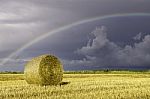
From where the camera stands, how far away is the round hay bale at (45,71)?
68.4 ft

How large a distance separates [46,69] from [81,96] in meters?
7.94

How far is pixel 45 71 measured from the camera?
2116 centimetres

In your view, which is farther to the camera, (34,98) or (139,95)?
(139,95)

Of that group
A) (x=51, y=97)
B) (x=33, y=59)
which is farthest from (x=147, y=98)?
(x=33, y=59)

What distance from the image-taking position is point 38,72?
20.9 m

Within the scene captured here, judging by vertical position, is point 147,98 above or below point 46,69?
below

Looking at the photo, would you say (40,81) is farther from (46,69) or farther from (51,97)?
(51,97)

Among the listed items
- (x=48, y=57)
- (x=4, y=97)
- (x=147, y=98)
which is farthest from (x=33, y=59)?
(x=147, y=98)

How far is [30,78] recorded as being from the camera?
70.5 feet

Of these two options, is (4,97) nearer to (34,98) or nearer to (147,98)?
(34,98)

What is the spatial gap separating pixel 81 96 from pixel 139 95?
2.47 metres

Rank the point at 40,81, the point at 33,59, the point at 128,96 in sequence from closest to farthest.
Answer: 1. the point at 128,96
2. the point at 40,81
3. the point at 33,59

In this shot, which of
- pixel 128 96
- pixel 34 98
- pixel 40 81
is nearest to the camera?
pixel 34 98

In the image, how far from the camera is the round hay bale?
68.4 feet
